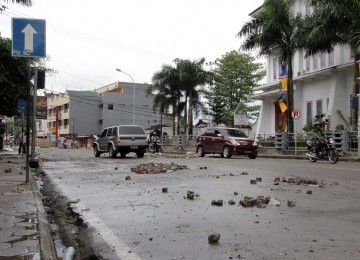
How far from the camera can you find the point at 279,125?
38875 millimetres

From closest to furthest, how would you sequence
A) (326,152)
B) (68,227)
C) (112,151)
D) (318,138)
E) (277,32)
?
(68,227) < (326,152) < (318,138) < (112,151) < (277,32)

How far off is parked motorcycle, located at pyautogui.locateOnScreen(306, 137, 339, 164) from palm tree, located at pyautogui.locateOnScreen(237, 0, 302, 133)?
320 inches

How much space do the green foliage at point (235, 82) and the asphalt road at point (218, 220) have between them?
147 ft

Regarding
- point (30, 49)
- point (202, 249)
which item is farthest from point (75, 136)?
point (202, 249)

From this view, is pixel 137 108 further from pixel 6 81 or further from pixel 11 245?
pixel 11 245

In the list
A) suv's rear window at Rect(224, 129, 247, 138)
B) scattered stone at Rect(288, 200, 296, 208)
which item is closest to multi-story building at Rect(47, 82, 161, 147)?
suv's rear window at Rect(224, 129, 247, 138)

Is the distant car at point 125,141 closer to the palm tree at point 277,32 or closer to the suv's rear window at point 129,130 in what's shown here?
the suv's rear window at point 129,130

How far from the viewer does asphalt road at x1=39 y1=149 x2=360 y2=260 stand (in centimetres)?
480

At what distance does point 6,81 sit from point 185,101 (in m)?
27.6

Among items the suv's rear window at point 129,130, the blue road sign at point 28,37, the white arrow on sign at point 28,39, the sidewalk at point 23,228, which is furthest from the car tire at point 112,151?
the sidewalk at point 23,228

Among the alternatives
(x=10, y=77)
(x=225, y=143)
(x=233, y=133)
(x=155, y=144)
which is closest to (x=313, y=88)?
(x=233, y=133)

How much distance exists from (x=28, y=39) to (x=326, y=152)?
46.6 ft

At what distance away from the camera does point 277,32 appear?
2847cm

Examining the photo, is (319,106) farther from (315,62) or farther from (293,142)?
(293,142)
